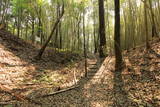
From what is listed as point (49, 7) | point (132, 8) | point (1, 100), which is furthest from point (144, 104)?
point (49, 7)

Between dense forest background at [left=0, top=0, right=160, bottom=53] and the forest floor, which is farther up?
dense forest background at [left=0, top=0, right=160, bottom=53]

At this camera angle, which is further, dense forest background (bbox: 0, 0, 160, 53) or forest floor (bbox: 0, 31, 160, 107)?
dense forest background (bbox: 0, 0, 160, 53)

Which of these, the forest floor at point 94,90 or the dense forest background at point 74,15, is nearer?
the forest floor at point 94,90

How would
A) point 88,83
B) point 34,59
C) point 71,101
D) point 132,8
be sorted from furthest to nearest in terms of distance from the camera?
1. point 132,8
2. point 34,59
3. point 88,83
4. point 71,101

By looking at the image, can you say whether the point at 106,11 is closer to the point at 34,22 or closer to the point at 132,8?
the point at 132,8

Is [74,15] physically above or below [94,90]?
above

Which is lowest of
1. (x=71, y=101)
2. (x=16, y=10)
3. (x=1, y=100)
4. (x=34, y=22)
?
(x=71, y=101)

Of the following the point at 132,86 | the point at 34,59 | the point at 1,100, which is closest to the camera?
the point at 1,100

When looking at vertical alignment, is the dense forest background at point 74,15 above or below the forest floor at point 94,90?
above

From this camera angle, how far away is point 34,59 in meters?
8.07

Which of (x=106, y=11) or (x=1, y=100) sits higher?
(x=106, y=11)

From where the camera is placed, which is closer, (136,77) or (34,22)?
(136,77)

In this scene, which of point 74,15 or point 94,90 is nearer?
point 94,90

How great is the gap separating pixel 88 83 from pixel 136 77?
171 centimetres
